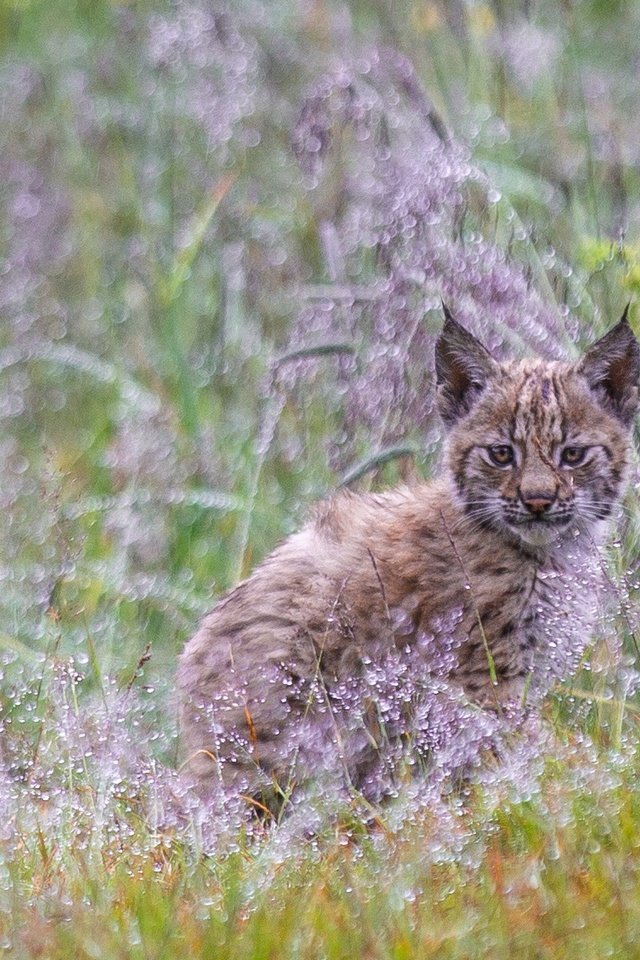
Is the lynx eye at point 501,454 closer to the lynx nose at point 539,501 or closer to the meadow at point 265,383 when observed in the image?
the lynx nose at point 539,501

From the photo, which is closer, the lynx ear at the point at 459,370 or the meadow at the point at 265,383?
the meadow at the point at 265,383

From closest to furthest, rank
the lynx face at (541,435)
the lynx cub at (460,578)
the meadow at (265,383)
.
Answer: the meadow at (265,383) < the lynx cub at (460,578) < the lynx face at (541,435)

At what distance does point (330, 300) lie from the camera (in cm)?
602

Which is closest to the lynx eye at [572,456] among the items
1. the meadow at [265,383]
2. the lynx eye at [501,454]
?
the lynx eye at [501,454]

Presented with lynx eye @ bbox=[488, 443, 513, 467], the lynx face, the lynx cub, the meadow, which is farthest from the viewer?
lynx eye @ bbox=[488, 443, 513, 467]

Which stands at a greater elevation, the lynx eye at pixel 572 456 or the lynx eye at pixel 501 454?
the lynx eye at pixel 572 456

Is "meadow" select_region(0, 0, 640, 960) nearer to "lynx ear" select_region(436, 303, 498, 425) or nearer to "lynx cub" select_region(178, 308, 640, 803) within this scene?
"lynx cub" select_region(178, 308, 640, 803)

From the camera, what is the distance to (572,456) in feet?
15.6

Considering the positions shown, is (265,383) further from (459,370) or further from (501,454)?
(501,454)

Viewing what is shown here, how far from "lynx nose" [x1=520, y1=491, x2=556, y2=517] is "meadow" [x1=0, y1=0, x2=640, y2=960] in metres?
0.27

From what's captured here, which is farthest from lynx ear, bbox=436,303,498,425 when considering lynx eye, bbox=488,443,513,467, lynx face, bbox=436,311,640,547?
lynx eye, bbox=488,443,513,467

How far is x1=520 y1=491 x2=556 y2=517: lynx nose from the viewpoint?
459cm

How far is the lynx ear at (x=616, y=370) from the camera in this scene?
4684 millimetres

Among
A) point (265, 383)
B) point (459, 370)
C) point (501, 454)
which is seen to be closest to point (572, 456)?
point (501, 454)
